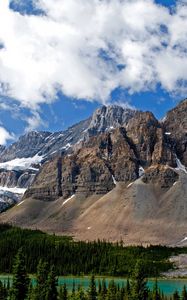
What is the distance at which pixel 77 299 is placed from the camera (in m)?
78.4

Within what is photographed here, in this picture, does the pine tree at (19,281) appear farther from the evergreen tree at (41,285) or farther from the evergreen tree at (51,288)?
the evergreen tree at (41,285)

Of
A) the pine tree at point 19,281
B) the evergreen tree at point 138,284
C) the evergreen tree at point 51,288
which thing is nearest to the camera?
the pine tree at point 19,281

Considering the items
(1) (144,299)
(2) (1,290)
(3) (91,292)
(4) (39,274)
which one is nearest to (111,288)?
(3) (91,292)

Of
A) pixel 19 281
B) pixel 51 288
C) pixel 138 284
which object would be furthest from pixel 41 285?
pixel 138 284

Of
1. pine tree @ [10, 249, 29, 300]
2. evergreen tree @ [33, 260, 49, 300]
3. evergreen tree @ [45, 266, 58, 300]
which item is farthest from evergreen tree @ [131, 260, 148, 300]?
evergreen tree @ [33, 260, 49, 300]

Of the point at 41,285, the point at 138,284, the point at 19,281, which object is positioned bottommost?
the point at 138,284

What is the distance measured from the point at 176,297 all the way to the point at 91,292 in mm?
34589

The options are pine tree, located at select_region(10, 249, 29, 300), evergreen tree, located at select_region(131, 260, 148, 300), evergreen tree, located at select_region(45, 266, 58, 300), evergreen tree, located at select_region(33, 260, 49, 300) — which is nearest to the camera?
pine tree, located at select_region(10, 249, 29, 300)

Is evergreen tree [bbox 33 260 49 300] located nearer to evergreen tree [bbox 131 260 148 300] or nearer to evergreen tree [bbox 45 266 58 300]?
evergreen tree [bbox 45 266 58 300]

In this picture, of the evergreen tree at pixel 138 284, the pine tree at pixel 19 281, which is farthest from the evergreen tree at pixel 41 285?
the evergreen tree at pixel 138 284

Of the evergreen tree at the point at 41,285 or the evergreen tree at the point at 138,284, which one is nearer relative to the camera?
the evergreen tree at the point at 138,284

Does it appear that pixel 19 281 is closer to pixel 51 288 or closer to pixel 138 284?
pixel 51 288

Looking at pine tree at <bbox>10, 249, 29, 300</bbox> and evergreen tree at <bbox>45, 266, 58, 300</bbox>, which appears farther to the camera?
evergreen tree at <bbox>45, 266, 58, 300</bbox>

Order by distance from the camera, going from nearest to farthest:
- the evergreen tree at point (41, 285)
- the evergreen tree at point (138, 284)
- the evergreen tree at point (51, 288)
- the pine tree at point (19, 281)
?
the pine tree at point (19, 281)
the evergreen tree at point (138, 284)
the evergreen tree at point (51, 288)
the evergreen tree at point (41, 285)
